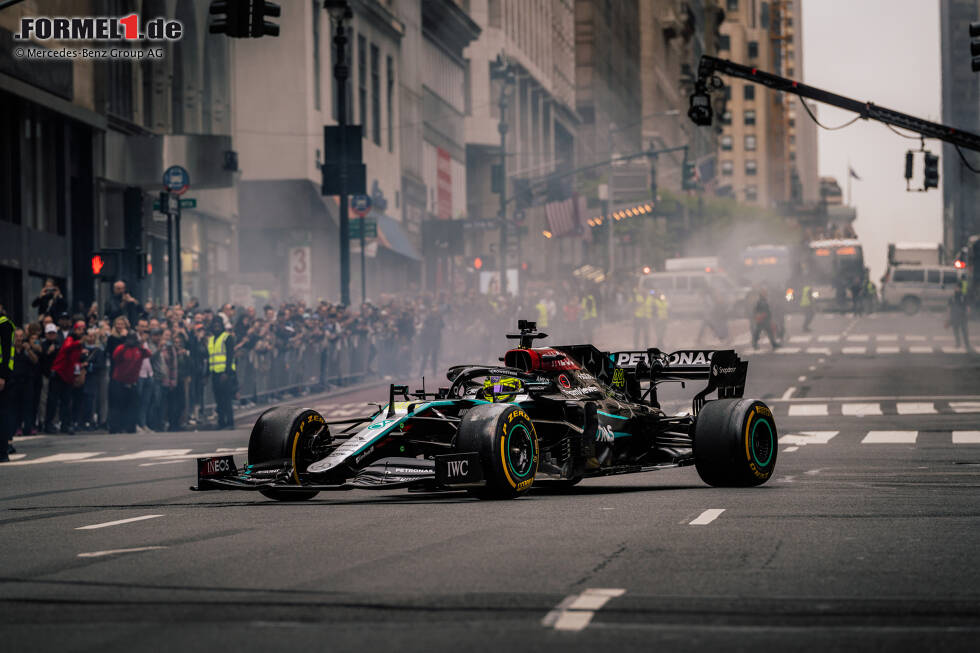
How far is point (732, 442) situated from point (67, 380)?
1377 cm

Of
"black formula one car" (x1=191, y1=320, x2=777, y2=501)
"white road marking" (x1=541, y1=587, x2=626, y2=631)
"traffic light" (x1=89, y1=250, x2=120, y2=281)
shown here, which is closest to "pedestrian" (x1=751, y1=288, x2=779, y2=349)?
"traffic light" (x1=89, y1=250, x2=120, y2=281)

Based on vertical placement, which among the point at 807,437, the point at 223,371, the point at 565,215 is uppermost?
the point at 565,215

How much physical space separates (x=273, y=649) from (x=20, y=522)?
6.58 m

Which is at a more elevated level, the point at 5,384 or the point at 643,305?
the point at 643,305

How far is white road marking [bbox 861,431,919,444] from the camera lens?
21516 millimetres

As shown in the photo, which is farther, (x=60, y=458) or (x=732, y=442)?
(x=60, y=458)

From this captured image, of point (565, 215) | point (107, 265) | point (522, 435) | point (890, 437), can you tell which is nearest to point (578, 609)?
point (522, 435)

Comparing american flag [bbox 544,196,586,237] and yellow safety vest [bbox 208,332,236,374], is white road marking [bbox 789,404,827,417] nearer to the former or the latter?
yellow safety vest [bbox 208,332,236,374]

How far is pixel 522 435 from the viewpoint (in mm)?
13531

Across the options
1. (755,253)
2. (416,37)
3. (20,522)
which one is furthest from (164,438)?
(755,253)

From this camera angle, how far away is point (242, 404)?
101 feet

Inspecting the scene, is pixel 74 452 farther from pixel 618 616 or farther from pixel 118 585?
pixel 618 616

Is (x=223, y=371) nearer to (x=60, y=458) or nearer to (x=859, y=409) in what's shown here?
(x=60, y=458)

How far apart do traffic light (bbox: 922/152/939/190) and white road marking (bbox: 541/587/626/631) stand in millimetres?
33541
